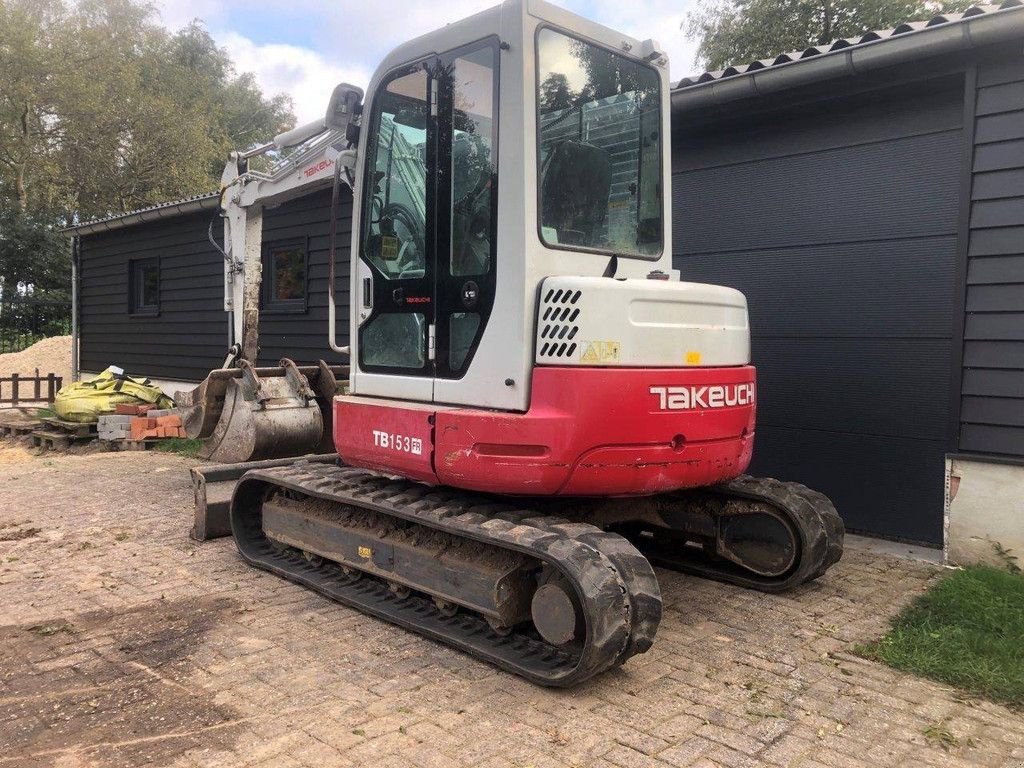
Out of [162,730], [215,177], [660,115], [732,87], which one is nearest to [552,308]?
[660,115]

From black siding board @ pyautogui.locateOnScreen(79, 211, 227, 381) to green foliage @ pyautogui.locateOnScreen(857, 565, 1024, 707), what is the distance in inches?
409

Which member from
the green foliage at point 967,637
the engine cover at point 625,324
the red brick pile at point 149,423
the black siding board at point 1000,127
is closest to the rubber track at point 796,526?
the green foliage at point 967,637

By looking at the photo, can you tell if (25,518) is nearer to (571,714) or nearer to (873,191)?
(571,714)

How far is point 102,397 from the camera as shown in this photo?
1036 centimetres

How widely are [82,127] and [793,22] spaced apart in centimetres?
2290

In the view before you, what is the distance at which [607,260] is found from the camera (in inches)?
157

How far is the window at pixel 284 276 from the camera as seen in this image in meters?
10.9

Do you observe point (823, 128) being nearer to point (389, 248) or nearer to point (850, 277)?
point (850, 277)

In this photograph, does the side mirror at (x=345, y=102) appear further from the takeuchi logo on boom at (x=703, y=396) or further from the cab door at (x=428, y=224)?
the takeuchi logo on boom at (x=703, y=396)

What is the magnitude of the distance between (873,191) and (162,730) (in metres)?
5.48

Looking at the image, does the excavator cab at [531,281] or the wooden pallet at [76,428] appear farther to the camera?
the wooden pallet at [76,428]

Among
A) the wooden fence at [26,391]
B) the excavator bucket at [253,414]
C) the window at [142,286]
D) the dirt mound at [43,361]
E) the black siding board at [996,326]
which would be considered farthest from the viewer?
the dirt mound at [43,361]

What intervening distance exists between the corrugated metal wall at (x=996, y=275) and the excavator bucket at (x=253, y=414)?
15.6 ft

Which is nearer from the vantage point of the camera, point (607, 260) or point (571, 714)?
point (571, 714)
